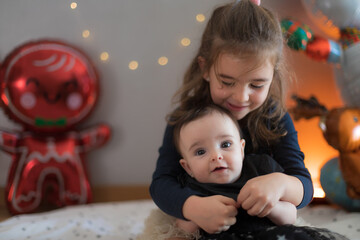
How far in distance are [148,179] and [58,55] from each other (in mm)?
668

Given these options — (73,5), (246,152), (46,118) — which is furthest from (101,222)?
(73,5)

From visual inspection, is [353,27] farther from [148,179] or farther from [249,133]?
[148,179]

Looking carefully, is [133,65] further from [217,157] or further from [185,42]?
[217,157]

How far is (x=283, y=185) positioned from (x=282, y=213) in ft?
0.19

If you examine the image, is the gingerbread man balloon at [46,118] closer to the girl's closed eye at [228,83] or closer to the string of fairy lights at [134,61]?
the string of fairy lights at [134,61]

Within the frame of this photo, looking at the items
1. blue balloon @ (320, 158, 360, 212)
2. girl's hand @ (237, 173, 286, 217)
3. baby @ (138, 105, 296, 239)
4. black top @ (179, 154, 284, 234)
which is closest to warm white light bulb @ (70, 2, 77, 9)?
baby @ (138, 105, 296, 239)

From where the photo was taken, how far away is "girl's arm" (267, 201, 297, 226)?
76cm

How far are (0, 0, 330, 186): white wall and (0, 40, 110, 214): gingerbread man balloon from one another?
2.8 inches

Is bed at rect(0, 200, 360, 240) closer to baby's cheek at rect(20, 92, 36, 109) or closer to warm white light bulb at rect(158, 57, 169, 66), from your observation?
baby's cheek at rect(20, 92, 36, 109)

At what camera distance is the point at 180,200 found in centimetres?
82

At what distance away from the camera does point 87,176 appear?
1.60 m

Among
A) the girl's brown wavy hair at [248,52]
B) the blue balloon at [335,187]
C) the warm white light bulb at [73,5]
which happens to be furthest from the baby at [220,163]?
the blue balloon at [335,187]

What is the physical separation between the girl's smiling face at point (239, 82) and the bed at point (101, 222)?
421 millimetres

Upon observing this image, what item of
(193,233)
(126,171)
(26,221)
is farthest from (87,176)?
(193,233)
